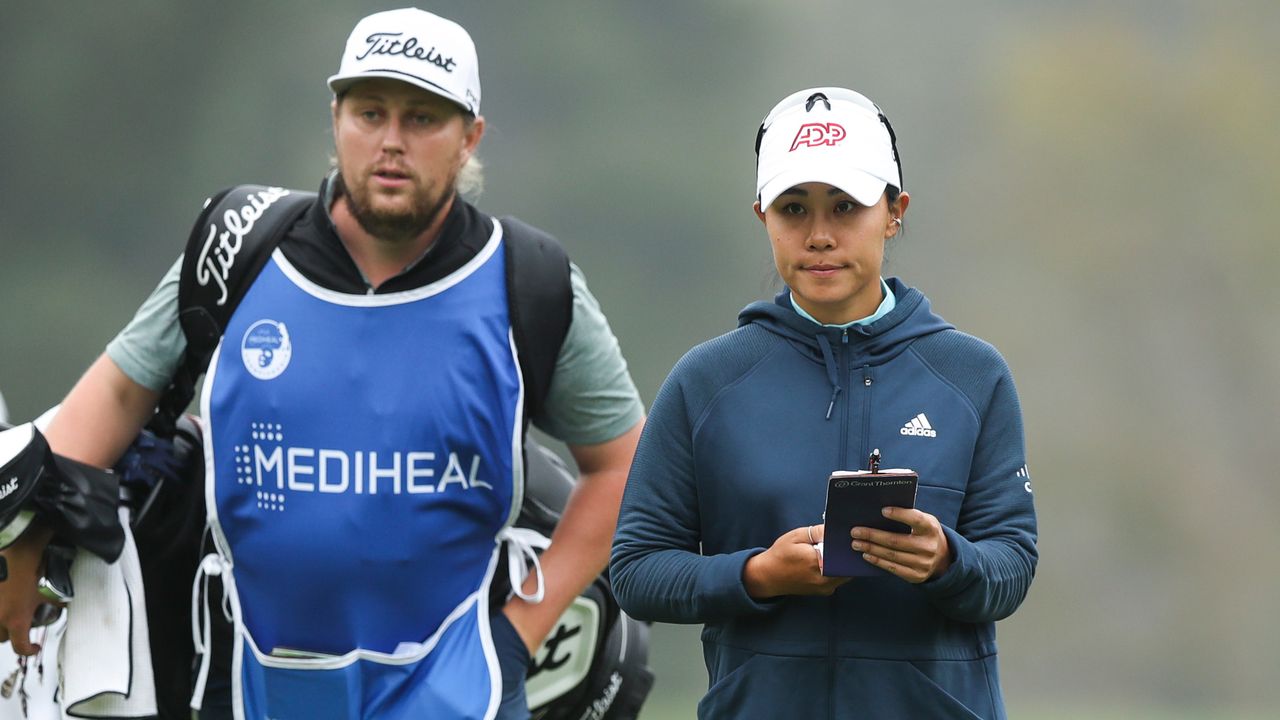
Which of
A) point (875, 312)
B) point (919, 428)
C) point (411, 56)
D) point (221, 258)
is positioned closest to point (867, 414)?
point (919, 428)

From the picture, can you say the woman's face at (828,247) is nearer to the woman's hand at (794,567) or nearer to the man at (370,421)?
the woman's hand at (794,567)

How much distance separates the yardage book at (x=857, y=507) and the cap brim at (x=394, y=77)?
1.28 m

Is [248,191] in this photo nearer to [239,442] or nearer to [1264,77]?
[239,442]

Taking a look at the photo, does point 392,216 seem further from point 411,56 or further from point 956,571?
point 956,571

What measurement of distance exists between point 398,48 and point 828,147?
0.98m

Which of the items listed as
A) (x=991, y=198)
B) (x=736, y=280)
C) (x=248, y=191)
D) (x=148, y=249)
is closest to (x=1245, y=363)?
(x=991, y=198)

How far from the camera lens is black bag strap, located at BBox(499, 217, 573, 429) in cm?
324

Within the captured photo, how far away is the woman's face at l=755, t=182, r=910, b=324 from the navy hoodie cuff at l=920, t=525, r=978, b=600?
39 centimetres

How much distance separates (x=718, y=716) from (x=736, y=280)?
13477 millimetres

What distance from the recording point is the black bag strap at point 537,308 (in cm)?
324

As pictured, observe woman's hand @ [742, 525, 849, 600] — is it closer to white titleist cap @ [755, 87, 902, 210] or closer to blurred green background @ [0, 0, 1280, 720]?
white titleist cap @ [755, 87, 902, 210]

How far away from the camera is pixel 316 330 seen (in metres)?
3.20

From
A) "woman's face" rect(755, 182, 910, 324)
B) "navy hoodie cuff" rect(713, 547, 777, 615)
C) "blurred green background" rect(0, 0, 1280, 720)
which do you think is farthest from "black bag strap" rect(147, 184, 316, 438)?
"blurred green background" rect(0, 0, 1280, 720)

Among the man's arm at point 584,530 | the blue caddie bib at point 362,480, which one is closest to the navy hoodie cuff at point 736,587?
the blue caddie bib at point 362,480
